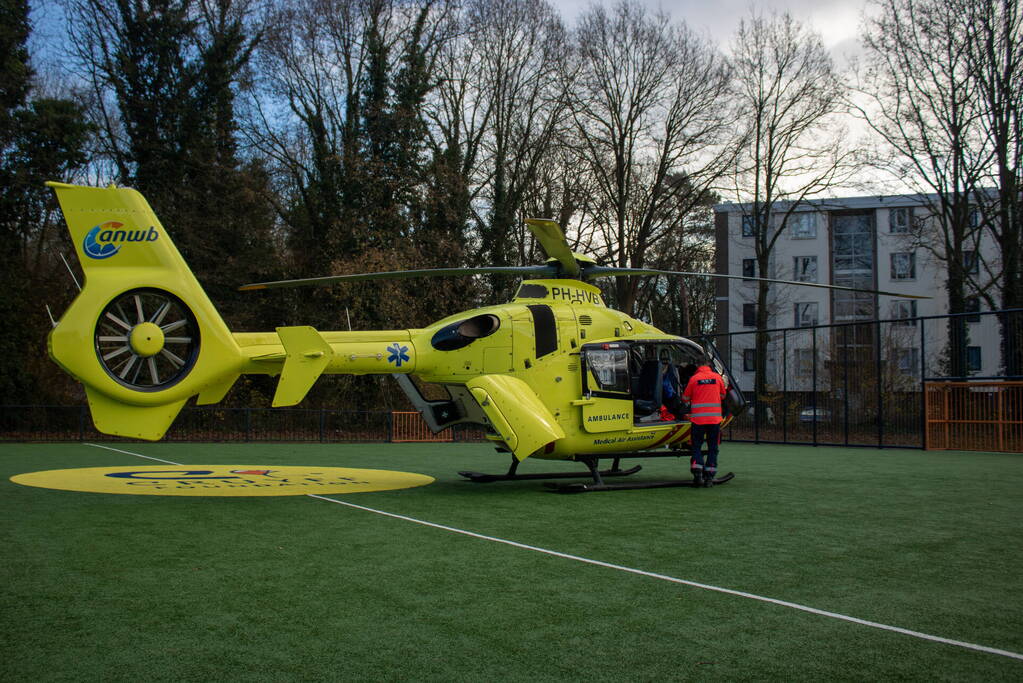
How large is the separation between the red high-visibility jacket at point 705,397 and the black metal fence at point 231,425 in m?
12.8

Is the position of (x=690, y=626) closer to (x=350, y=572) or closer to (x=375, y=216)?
(x=350, y=572)

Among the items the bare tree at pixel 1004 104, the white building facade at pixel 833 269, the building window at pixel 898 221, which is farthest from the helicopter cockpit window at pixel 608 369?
the building window at pixel 898 221

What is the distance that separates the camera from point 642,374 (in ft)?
39.1

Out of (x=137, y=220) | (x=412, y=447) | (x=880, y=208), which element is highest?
(x=880, y=208)

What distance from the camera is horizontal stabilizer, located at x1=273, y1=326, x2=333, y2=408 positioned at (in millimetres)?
9602

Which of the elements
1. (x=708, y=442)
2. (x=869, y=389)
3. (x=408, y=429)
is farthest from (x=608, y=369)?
(x=869, y=389)

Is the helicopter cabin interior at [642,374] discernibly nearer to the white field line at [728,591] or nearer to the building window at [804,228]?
the white field line at [728,591]

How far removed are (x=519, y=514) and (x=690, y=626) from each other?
4.53 m

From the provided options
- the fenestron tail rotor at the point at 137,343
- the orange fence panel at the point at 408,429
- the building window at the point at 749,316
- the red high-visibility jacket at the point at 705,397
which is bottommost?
the orange fence panel at the point at 408,429

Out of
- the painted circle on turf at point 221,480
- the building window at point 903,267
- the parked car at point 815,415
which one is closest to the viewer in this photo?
the painted circle on turf at point 221,480

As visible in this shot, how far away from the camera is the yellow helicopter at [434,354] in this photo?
8930 mm

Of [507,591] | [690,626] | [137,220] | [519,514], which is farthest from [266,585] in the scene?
[137,220]

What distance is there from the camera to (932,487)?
451 inches

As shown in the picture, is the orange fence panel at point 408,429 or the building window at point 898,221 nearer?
the orange fence panel at point 408,429
